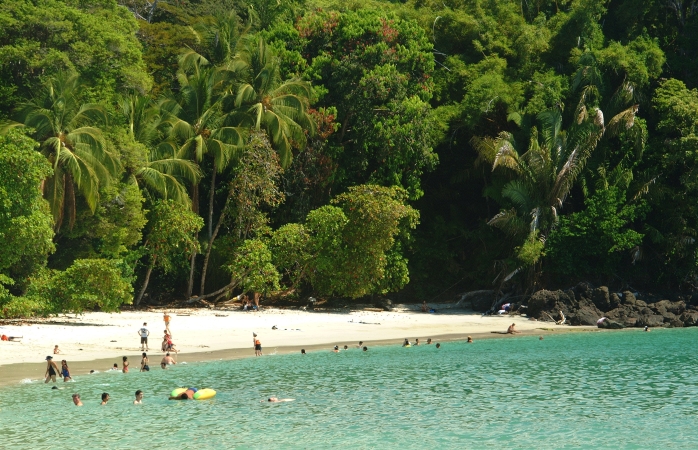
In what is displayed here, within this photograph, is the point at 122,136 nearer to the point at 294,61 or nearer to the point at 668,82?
the point at 294,61

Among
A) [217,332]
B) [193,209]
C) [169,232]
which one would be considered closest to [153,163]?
[169,232]

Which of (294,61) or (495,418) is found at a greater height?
(294,61)

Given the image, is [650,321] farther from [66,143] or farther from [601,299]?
[66,143]

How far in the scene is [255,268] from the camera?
3462cm

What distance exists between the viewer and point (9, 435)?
15.7 metres

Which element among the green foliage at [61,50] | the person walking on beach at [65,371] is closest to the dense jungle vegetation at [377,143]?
the green foliage at [61,50]

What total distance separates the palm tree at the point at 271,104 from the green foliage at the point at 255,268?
4.05 m

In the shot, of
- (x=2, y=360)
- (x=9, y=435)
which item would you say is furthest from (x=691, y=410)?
(x=2, y=360)

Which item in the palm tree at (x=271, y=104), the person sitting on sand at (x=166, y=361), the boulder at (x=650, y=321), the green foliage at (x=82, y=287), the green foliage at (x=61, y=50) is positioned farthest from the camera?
the palm tree at (x=271, y=104)

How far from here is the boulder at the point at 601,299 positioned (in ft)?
119

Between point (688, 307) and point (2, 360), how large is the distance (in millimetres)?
28414

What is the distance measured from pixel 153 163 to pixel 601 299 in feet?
65.1

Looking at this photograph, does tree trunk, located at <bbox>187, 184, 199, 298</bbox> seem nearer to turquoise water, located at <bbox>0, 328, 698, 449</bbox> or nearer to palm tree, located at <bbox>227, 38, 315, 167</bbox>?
A: palm tree, located at <bbox>227, 38, 315, 167</bbox>

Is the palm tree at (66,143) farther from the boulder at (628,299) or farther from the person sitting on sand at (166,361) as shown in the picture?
the boulder at (628,299)
